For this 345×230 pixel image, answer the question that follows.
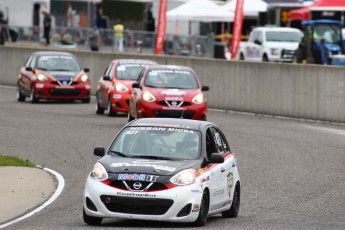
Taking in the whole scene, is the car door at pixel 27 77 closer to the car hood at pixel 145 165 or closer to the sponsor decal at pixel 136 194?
the car hood at pixel 145 165

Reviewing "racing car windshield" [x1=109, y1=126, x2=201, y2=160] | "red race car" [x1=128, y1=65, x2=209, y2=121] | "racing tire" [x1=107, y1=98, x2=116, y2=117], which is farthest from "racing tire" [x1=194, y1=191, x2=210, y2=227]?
"racing tire" [x1=107, y1=98, x2=116, y2=117]

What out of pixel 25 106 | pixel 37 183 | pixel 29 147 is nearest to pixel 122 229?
pixel 37 183

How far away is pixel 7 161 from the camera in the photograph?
19.9 metres

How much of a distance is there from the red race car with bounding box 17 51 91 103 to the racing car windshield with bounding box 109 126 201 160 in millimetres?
22169

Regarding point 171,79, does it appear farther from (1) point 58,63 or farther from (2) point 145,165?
(2) point 145,165

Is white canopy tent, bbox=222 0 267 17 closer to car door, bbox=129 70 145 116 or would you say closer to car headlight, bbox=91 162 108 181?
car door, bbox=129 70 145 116

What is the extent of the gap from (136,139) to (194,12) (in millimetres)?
40897

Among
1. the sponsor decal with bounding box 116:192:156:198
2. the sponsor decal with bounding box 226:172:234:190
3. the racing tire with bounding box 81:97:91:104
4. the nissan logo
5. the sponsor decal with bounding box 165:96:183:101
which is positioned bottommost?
the racing tire with bounding box 81:97:91:104

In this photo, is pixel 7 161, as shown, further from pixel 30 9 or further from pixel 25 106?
pixel 30 9

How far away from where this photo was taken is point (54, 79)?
36.1 m

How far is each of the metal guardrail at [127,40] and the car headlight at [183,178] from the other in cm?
3742

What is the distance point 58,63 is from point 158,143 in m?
23.4

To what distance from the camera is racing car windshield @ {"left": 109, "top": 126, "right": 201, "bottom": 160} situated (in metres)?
13.8

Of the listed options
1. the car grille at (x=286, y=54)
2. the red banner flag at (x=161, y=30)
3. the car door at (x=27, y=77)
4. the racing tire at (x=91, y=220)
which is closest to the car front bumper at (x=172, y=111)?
the car door at (x=27, y=77)
